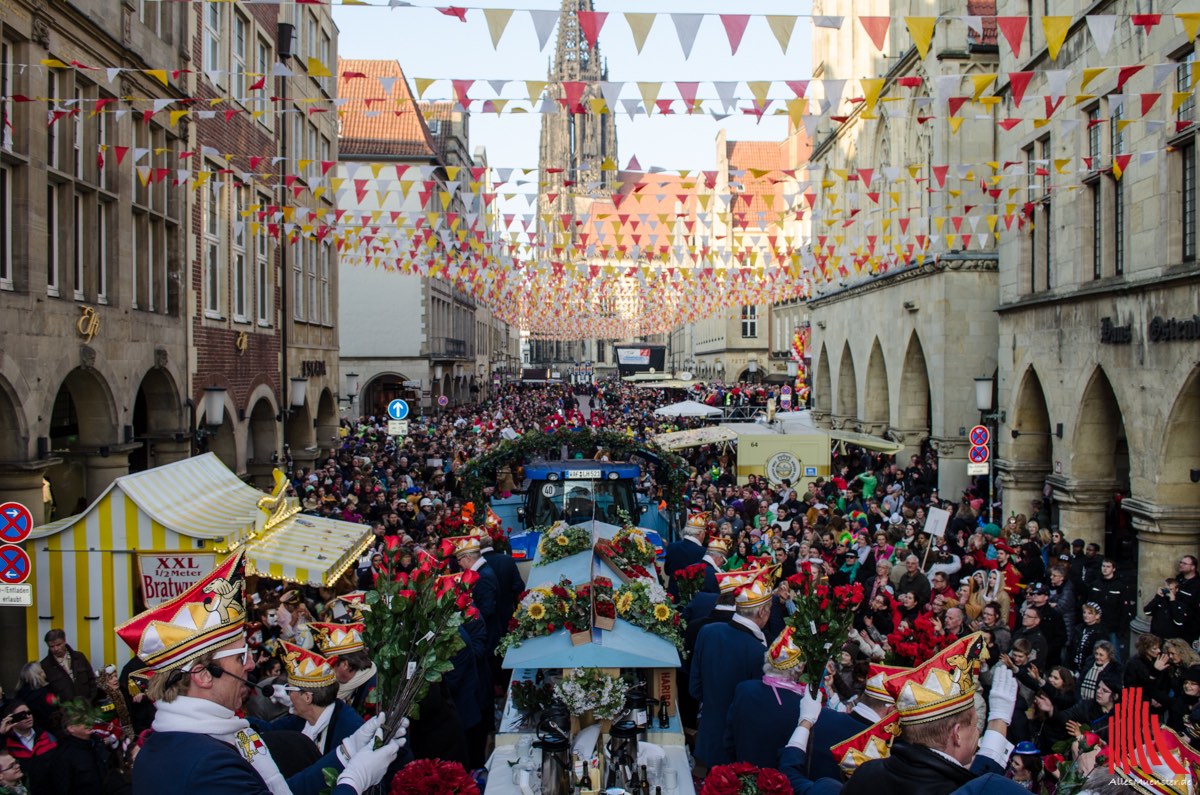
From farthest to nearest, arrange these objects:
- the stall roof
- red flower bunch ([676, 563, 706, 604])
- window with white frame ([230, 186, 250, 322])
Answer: window with white frame ([230, 186, 250, 322])
the stall roof
red flower bunch ([676, 563, 706, 604])

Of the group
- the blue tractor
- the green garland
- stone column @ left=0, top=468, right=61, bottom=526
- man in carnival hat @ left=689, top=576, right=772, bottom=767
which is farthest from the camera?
the green garland

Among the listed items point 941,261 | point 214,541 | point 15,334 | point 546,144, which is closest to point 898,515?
point 941,261

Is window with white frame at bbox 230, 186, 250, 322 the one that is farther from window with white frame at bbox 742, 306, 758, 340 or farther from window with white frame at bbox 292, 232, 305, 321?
window with white frame at bbox 742, 306, 758, 340

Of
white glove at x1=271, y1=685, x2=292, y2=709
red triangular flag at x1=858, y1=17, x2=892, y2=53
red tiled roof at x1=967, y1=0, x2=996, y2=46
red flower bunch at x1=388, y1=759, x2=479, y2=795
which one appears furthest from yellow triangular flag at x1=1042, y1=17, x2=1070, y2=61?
red tiled roof at x1=967, y1=0, x2=996, y2=46

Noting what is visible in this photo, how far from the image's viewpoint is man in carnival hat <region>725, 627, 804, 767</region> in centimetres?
628

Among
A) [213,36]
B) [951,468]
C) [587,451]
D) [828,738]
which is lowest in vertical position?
[951,468]

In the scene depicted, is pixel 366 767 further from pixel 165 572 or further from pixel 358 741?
pixel 165 572

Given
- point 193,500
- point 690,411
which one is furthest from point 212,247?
point 690,411

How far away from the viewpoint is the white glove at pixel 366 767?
4680mm

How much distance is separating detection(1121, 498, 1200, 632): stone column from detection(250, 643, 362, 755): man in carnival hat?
37.7 feet

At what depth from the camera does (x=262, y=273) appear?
22250 mm

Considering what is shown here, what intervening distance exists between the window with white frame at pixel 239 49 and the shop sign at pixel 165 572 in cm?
1217

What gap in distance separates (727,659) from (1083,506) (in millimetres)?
11598

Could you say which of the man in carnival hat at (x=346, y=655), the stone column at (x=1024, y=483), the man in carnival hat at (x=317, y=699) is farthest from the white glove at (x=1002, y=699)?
the stone column at (x=1024, y=483)
